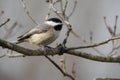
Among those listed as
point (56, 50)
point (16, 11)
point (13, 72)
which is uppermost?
point (56, 50)

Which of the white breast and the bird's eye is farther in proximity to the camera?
the bird's eye

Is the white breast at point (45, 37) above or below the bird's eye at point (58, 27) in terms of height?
below

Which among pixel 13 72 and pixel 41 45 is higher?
pixel 41 45

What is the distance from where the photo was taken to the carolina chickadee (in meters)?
5.15

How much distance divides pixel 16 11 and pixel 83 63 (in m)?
1.86

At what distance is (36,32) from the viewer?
530 centimetres

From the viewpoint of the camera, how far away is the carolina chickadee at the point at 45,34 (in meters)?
5.15

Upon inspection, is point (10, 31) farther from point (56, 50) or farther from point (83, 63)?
point (83, 63)

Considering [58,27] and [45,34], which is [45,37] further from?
[58,27]

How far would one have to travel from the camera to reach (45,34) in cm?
522

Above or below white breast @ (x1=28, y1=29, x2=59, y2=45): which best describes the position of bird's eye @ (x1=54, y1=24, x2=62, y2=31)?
above

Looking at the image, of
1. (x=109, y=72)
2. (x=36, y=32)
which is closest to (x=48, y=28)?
(x=36, y=32)

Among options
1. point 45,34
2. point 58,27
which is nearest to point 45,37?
point 45,34

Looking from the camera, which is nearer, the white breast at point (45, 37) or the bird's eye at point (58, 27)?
the white breast at point (45, 37)
